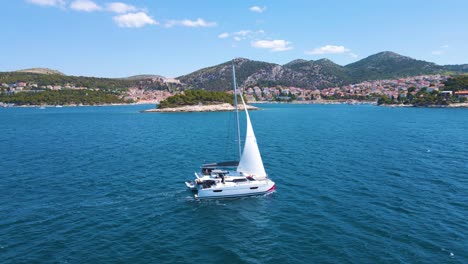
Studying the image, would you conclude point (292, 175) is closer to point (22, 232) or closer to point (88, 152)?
point (22, 232)

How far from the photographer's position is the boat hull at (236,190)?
30.1 m

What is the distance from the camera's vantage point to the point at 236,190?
30.5m

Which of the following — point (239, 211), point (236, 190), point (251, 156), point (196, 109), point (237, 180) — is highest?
point (196, 109)

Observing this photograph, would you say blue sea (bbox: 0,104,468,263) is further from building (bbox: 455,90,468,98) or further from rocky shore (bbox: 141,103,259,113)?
building (bbox: 455,90,468,98)

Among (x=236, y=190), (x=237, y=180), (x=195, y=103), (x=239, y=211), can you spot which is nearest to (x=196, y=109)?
(x=195, y=103)

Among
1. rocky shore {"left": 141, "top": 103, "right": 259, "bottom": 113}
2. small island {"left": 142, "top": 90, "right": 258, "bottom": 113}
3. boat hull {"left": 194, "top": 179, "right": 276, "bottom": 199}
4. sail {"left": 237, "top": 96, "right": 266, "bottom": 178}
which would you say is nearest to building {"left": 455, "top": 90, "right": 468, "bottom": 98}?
small island {"left": 142, "top": 90, "right": 258, "bottom": 113}

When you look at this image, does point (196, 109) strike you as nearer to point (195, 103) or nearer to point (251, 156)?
point (195, 103)

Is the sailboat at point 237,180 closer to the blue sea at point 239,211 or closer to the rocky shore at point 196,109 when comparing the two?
the blue sea at point 239,211

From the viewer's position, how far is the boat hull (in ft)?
98.8

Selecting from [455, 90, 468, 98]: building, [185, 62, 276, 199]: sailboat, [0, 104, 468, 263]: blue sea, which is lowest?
[0, 104, 468, 263]: blue sea

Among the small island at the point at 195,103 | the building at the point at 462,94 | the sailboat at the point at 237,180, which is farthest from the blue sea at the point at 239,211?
the building at the point at 462,94

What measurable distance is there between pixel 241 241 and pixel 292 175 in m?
17.7

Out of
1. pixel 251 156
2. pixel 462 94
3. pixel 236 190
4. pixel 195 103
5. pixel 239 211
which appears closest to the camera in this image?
pixel 239 211

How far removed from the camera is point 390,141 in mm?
62594
